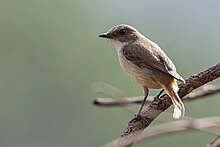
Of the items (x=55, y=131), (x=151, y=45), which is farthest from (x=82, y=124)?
(x=151, y=45)

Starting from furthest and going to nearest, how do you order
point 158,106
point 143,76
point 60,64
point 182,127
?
point 60,64
point 143,76
point 158,106
point 182,127

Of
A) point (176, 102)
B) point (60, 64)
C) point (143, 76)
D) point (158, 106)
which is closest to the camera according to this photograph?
point (158, 106)

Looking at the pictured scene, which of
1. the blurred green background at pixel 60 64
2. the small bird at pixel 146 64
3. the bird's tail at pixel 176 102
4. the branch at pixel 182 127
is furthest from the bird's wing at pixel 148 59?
the blurred green background at pixel 60 64

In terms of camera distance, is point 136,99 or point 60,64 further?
point 60,64

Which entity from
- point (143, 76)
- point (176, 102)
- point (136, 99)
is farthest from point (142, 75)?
point (176, 102)

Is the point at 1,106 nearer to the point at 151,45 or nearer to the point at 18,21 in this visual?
the point at 18,21

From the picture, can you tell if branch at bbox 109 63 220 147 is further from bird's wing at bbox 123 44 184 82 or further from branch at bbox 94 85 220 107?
bird's wing at bbox 123 44 184 82

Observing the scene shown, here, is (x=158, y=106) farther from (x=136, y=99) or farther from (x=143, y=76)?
(x=143, y=76)
